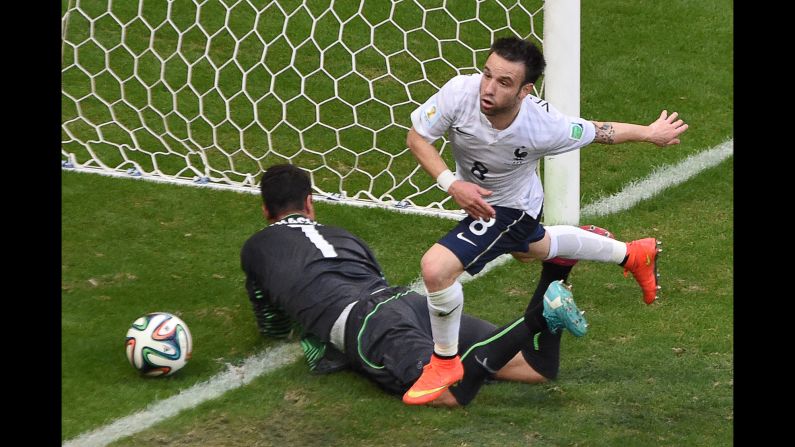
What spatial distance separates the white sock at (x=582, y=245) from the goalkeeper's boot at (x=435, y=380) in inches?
35.1

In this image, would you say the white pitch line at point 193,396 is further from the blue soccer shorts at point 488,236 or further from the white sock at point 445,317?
the blue soccer shorts at point 488,236

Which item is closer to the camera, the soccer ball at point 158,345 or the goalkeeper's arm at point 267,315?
the soccer ball at point 158,345

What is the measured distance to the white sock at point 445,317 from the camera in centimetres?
548

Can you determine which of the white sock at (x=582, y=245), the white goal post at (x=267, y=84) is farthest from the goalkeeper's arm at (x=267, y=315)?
the white goal post at (x=267, y=84)

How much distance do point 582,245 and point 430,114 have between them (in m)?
1.10

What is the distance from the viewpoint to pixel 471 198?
17.7ft

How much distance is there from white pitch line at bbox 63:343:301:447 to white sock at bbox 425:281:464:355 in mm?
927

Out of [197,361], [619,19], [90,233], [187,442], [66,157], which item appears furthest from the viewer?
[619,19]

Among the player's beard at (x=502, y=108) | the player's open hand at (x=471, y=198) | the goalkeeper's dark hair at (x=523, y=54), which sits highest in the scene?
the goalkeeper's dark hair at (x=523, y=54)

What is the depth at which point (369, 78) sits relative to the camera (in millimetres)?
9062

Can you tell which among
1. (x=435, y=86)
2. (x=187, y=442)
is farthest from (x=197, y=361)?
(x=435, y=86)

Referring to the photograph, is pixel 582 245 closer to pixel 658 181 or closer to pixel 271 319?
pixel 271 319

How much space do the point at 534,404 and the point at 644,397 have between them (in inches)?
20.4

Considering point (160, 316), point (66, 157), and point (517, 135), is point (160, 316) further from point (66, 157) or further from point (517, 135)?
point (66, 157)
